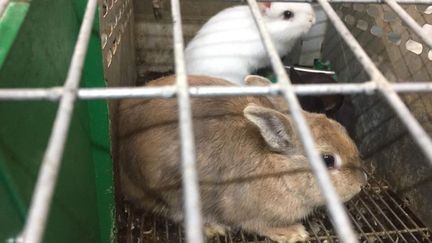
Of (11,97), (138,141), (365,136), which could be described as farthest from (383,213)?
(11,97)

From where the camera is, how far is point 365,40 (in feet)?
8.23

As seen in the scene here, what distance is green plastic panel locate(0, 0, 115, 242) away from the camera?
3.09 feet

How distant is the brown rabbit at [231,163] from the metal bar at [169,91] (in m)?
0.81

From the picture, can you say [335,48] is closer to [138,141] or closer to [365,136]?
[365,136]

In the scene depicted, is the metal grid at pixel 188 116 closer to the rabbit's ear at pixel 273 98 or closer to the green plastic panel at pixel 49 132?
the green plastic panel at pixel 49 132

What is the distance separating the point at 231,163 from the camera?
1.83 metres

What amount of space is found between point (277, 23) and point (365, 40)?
2.17 ft

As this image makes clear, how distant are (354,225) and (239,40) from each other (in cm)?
128

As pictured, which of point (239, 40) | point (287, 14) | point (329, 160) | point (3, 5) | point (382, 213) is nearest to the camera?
point (3, 5)

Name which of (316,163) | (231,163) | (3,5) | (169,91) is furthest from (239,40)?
(316,163)

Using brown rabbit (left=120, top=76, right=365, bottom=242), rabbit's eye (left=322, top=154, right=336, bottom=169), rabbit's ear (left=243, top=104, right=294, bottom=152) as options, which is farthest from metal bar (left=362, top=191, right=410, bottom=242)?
rabbit's ear (left=243, top=104, right=294, bottom=152)

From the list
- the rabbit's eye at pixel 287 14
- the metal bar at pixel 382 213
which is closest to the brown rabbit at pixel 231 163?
the metal bar at pixel 382 213

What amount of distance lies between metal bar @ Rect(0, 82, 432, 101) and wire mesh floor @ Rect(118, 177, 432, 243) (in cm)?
117

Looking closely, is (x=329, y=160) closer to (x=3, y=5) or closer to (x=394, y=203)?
(x=394, y=203)
